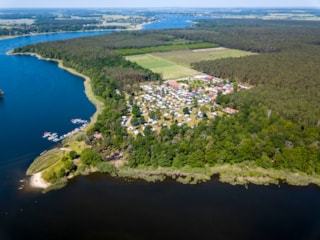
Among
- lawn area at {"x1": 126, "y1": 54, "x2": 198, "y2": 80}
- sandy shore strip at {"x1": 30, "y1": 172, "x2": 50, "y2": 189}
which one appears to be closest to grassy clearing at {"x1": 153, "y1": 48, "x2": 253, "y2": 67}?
lawn area at {"x1": 126, "y1": 54, "x2": 198, "y2": 80}

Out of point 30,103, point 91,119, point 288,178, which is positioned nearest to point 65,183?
point 91,119

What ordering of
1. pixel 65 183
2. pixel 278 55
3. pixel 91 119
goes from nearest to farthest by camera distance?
pixel 65 183, pixel 91 119, pixel 278 55

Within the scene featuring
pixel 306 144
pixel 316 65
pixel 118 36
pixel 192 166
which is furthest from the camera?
pixel 118 36

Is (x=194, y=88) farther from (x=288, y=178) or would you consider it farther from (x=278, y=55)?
(x=278, y=55)

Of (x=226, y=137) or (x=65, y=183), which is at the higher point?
(x=226, y=137)

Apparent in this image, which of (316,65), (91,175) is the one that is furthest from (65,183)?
(316,65)

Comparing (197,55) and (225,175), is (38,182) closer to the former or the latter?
(225,175)

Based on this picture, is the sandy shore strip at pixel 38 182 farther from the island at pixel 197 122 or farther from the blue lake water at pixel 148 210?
the blue lake water at pixel 148 210

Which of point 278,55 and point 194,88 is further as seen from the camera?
point 278,55
